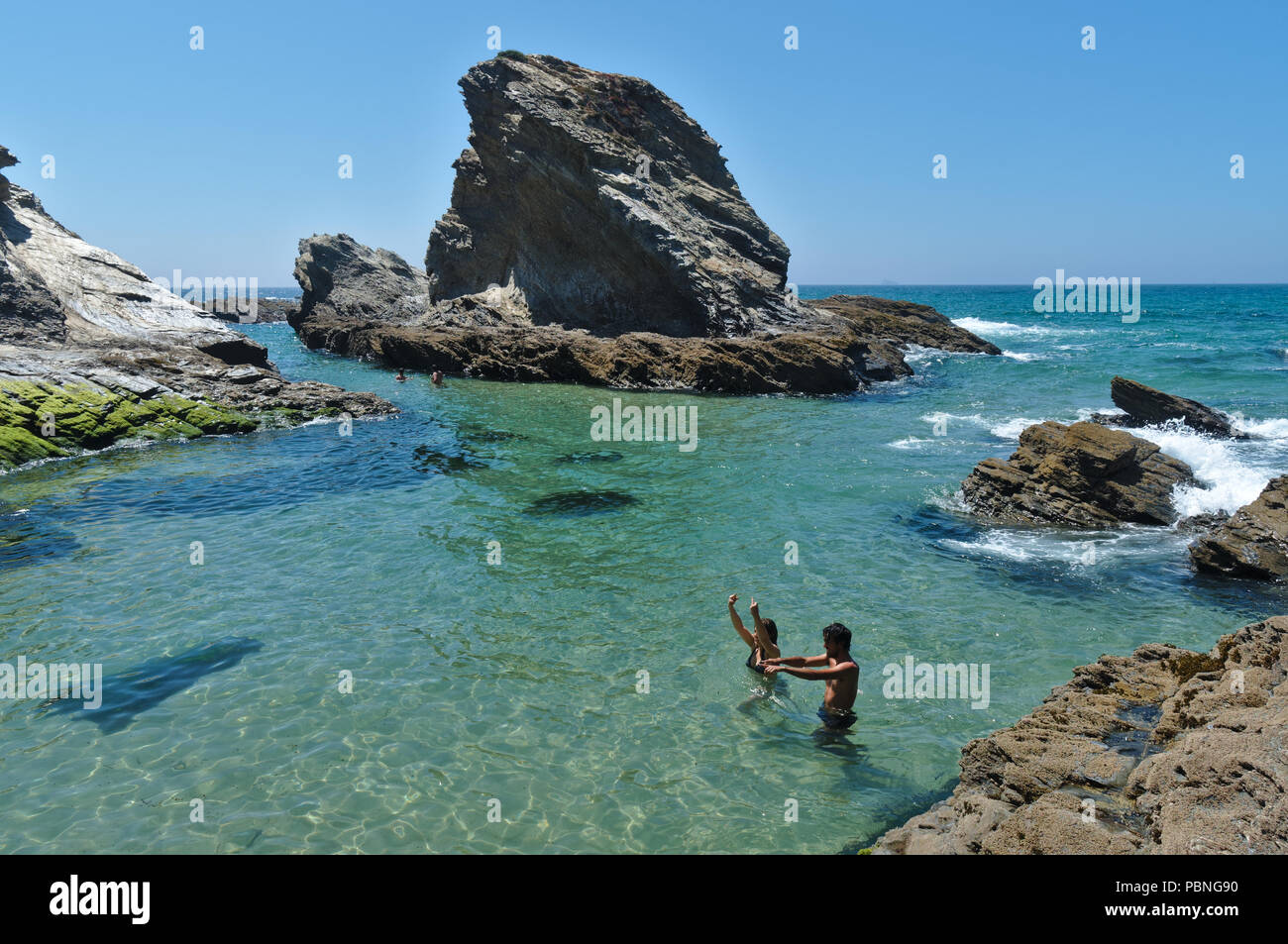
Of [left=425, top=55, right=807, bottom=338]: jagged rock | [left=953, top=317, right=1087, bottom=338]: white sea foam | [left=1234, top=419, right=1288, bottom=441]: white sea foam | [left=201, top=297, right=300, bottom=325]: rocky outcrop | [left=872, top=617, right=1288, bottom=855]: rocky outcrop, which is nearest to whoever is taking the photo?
[left=872, top=617, right=1288, bottom=855]: rocky outcrop

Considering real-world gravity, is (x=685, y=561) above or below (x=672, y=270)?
below

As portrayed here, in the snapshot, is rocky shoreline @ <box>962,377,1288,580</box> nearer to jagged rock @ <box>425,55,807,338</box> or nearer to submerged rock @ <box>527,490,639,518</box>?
submerged rock @ <box>527,490,639,518</box>

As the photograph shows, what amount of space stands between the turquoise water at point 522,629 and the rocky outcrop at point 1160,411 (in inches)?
72.1

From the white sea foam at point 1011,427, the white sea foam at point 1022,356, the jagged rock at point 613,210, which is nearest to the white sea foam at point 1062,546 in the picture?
the white sea foam at point 1011,427

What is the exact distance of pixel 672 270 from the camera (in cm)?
4244

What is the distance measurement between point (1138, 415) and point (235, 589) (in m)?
27.6

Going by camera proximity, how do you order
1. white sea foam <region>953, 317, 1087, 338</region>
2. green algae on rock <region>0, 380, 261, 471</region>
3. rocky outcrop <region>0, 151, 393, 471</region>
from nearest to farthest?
1. green algae on rock <region>0, 380, 261, 471</region>
2. rocky outcrop <region>0, 151, 393, 471</region>
3. white sea foam <region>953, 317, 1087, 338</region>

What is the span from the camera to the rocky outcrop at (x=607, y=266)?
37438 mm

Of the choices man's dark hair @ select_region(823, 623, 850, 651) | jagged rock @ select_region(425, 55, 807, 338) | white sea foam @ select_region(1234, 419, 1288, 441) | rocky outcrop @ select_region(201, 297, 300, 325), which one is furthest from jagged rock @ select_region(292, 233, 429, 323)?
man's dark hair @ select_region(823, 623, 850, 651)

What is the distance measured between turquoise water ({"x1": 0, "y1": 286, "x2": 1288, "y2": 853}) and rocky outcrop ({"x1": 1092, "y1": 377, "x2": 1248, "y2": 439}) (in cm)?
183

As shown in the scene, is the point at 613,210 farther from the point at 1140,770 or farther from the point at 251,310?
the point at 251,310

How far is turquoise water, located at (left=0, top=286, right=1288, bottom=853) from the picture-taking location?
23.6 ft

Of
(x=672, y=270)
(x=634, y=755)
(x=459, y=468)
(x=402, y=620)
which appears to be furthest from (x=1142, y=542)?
(x=672, y=270)
